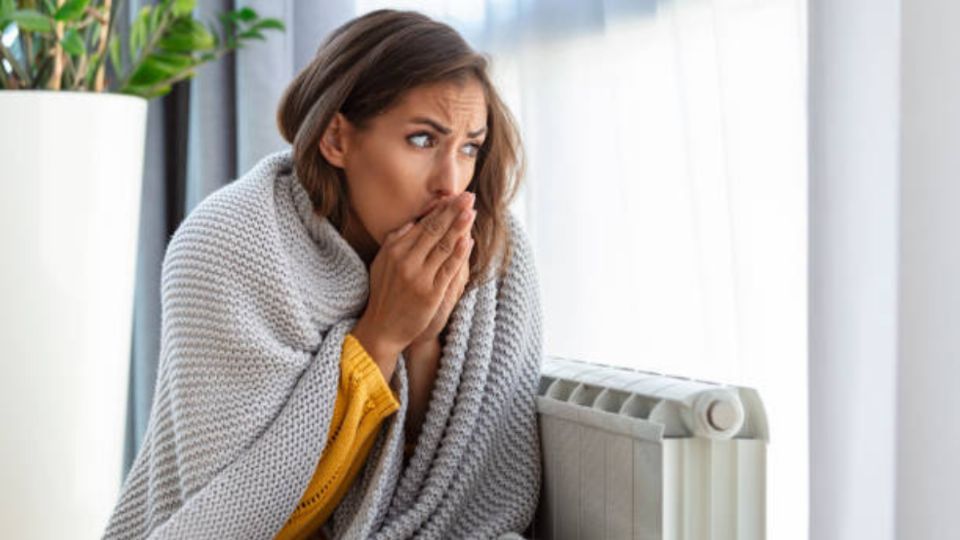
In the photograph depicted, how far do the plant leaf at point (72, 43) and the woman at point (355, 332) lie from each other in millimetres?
756

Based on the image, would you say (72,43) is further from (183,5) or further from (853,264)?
(853,264)

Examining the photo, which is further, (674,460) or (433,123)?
(433,123)

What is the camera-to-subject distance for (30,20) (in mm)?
2074

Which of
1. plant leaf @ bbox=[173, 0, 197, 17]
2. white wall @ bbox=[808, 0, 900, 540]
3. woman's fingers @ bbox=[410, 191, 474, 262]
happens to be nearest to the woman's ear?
woman's fingers @ bbox=[410, 191, 474, 262]

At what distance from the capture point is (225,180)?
258cm

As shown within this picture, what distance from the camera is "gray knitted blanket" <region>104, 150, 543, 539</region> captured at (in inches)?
52.2

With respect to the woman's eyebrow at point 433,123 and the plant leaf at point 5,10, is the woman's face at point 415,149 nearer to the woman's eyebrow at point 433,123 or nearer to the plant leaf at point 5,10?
the woman's eyebrow at point 433,123

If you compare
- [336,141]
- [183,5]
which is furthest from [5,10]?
[336,141]

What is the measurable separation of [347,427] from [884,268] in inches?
21.3

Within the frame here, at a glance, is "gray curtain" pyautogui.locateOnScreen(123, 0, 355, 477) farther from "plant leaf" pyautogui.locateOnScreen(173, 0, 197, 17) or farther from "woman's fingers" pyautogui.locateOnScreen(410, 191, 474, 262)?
"woman's fingers" pyautogui.locateOnScreen(410, 191, 474, 262)

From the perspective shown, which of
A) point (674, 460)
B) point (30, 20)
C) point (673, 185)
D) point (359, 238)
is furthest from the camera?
point (30, 20)

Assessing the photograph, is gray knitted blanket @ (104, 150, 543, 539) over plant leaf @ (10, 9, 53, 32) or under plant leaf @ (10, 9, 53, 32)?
under

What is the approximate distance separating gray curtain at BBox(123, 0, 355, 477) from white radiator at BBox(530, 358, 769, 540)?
4.20 ft

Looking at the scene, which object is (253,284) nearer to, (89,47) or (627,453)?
(627,453)
